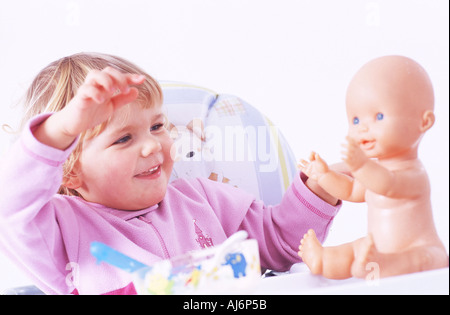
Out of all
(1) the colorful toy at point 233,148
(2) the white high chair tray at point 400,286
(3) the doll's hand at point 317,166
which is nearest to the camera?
(2) the white high chair tray at point 400,286

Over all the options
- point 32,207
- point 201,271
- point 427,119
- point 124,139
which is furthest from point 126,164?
point 427,119

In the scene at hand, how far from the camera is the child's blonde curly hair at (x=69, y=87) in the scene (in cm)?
72

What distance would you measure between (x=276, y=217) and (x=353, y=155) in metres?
0.38

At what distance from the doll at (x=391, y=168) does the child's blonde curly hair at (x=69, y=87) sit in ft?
1.02

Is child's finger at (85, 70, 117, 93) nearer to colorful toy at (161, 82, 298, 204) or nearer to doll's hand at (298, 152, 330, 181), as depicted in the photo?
doll's hand at (298, 152, 330, 181)

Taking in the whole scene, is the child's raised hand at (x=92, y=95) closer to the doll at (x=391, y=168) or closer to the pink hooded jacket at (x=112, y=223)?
the pink hooded jacket at (x=112, y=223)

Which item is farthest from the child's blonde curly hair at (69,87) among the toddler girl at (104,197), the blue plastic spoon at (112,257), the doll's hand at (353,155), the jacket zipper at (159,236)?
the doll's hand at (353,155)

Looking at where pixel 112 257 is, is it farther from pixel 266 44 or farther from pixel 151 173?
pixel 266 44

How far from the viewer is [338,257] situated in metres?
0.55

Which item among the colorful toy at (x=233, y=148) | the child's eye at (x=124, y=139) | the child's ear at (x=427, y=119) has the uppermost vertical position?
the child's ear at (x=427, y=119)

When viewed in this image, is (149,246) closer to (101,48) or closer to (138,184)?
(138,184)

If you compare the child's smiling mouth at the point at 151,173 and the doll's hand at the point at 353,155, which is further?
the child's smiling mouth at the point at 151,173

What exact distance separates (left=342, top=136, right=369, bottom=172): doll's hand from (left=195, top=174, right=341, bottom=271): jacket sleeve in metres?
0.31

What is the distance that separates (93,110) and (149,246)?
0.73ft
